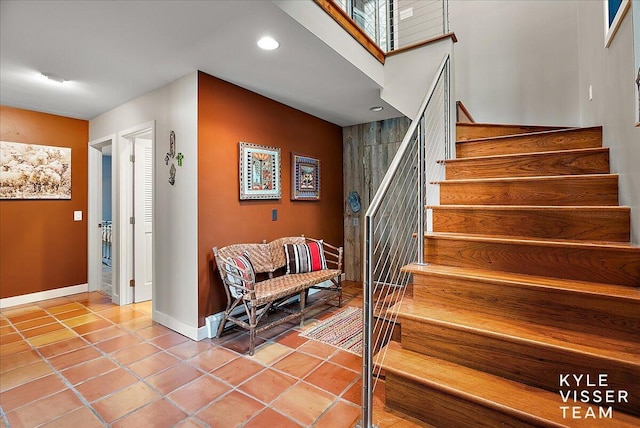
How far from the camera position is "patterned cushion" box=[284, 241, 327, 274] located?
131 inches

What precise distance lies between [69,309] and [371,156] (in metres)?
4.20

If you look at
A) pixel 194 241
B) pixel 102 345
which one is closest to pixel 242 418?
pixel 194 241

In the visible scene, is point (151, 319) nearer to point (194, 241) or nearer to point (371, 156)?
point (194, 241)

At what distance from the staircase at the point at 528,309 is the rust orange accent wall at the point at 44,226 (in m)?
4.42

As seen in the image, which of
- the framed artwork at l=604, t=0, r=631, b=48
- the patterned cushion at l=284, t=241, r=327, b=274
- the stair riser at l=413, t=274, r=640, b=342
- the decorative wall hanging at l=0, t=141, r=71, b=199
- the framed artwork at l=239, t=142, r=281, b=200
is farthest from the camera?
the decorative wall hanging at l=0, t=141, r=71, b=199

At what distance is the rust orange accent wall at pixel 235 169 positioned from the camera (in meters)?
2.77

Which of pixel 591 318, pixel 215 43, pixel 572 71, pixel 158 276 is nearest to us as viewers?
pixel 591 318

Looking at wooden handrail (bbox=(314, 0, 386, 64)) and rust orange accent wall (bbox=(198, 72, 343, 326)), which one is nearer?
wooden handrail (bbox=(314, 0, 386, 64))

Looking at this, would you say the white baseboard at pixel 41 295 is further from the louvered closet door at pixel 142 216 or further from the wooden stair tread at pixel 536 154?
the wooden stair tread at pixel 536 154

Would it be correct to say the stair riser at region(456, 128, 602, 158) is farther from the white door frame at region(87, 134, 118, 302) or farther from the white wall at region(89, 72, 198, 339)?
the white door frame at region(87, 134, 118, 302)

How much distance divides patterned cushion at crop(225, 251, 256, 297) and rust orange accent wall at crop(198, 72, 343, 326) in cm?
26

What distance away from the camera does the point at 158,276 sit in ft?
10.2

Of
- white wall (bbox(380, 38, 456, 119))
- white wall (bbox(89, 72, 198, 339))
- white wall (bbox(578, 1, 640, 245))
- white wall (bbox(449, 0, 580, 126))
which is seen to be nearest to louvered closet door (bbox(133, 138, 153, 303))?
white wall (bbox(89, 72, 198, 339))

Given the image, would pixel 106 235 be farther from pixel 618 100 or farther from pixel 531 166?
pixel 618 100
